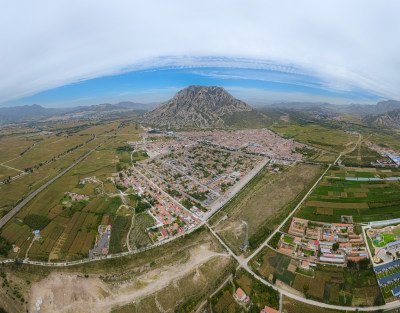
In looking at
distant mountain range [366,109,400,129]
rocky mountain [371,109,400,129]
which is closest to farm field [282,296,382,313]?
distant mountain range [366,109,400,129]

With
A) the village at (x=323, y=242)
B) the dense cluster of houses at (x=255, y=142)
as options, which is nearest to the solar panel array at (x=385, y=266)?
the village at (x=323, y=242)

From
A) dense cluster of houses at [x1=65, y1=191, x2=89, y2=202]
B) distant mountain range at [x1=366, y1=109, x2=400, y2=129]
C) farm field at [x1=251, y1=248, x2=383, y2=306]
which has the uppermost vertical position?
distant mountain range at [x1=366, y1=109, x2=400, y2=129]

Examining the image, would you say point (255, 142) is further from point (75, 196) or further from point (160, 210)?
point (75, 196)

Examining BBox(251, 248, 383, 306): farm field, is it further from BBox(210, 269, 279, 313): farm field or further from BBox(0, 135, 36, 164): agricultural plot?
BBox(0, 135, 36, 164): agricultural plot

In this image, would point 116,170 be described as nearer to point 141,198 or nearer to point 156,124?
point 141,198


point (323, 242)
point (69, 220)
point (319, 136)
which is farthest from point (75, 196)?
point (319, 136)

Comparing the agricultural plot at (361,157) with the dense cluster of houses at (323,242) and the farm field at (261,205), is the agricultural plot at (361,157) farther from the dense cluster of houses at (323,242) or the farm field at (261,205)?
the dense cluster of houses at (323,242)

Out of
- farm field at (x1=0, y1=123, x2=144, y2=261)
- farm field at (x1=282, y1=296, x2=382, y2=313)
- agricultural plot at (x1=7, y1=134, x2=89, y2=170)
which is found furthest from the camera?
agricultural plot at (x1=7, y1=134, x2=89, y2=170)
